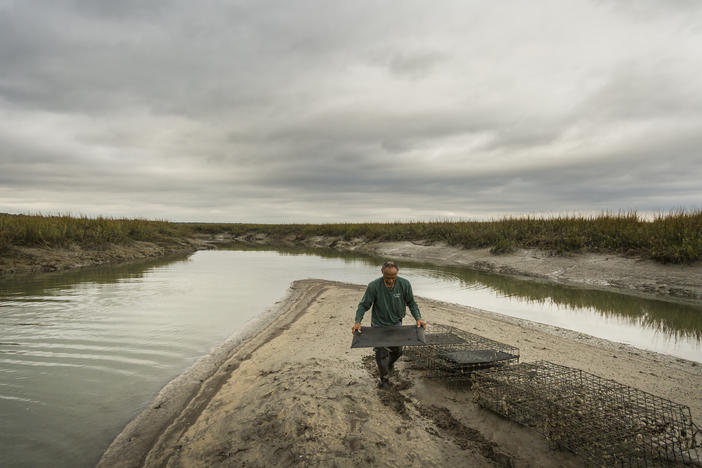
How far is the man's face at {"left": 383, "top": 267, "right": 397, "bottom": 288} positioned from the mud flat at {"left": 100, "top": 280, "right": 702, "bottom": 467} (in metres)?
1.52

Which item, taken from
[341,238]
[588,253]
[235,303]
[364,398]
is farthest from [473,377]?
[341,238]

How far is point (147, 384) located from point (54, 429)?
4.44 ft

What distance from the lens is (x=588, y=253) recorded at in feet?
59.7

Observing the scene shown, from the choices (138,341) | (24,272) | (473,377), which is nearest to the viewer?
(473,377)

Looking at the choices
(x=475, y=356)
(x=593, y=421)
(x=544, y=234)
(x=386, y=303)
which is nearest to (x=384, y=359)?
(x=386, y=303)

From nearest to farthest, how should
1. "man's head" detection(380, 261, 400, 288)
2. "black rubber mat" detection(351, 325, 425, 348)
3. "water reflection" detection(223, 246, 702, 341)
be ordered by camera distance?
1. "black rubber mat" detection(351, 325, 425, 348)
2. "man's head" detection(380, 261, 400, 288)
3. "water reflection" detection(223, 246, 702, 341)

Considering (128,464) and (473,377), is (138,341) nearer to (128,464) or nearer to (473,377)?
(128,464)

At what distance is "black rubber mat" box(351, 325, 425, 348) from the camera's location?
4.77 m

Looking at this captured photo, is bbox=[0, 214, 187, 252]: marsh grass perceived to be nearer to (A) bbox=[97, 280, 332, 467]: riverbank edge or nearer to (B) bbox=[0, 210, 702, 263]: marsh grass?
(B) bbox=[0, 210, 702, 263]: marsh grass

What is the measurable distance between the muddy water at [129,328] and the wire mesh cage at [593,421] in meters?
4.69

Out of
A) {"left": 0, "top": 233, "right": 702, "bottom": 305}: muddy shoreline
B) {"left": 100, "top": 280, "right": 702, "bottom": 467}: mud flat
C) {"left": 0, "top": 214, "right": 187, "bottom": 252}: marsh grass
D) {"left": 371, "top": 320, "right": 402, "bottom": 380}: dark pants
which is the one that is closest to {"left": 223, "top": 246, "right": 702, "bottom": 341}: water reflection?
{"left": 0, "top": 233, "right": 702, "bottom": 305}: muddy shoreline

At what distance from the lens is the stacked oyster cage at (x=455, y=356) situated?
17.1ft

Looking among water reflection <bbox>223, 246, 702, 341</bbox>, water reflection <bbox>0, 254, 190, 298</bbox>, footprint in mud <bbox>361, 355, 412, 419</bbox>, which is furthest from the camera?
water reflection <bbox>0, 254, 190, 298</bbox>

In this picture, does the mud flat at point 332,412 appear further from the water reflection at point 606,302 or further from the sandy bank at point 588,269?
the sandy bank at point 588,269
